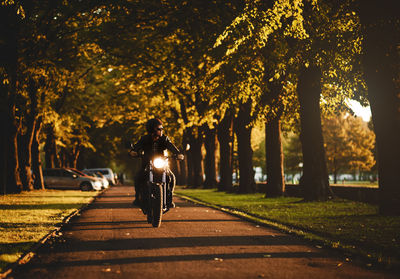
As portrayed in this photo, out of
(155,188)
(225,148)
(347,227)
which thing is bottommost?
(347,227)

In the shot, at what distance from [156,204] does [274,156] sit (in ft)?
48.2

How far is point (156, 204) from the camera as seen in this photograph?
1058 centimetres

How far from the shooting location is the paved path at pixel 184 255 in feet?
21.7

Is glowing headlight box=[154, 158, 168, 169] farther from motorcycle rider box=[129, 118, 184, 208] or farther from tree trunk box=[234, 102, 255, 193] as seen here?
tree trunk box=[234, 102, 255, 193]

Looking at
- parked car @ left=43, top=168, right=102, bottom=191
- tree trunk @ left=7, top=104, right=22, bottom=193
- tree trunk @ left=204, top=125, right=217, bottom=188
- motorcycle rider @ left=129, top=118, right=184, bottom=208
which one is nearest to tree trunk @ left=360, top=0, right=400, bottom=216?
motorcycle rider @ left=129, top=118, right=184, bottom=208

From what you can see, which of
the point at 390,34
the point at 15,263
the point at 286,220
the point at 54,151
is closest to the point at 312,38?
the point at 390,34

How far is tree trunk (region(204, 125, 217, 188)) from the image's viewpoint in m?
39.7

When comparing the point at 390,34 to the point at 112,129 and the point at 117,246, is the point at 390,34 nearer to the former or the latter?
the point at 117,246

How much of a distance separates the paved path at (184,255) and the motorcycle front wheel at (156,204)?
0.89 ft

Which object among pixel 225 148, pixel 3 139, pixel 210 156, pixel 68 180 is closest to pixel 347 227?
pixel 3 139

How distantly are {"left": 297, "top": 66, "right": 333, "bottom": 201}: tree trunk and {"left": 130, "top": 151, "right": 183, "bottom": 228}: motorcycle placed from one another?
10802 mm

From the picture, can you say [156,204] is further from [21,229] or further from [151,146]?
[21,229]

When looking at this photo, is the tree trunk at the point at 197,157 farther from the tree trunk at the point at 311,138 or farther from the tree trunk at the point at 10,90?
the tree trunk at the point at 311,138

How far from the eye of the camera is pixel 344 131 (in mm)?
71188
